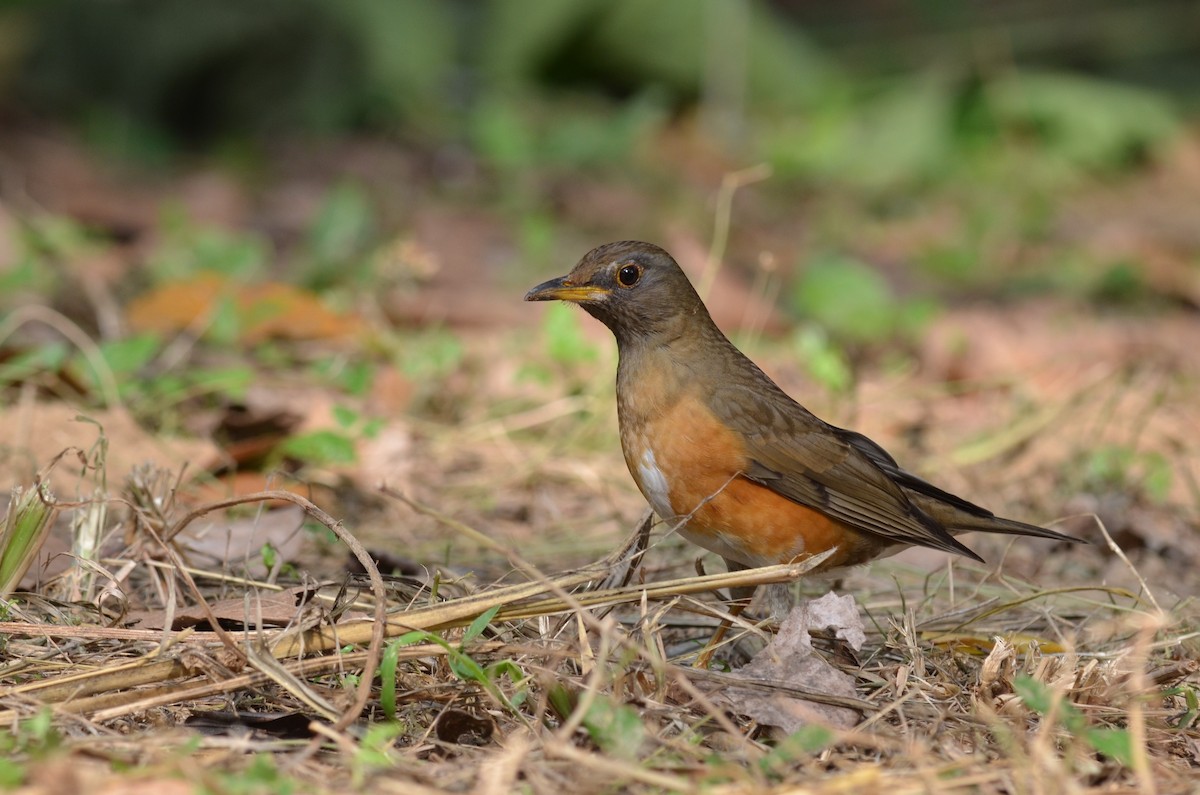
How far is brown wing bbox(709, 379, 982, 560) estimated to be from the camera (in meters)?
3.96

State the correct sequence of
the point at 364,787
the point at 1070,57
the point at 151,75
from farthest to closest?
the point at 1070,57, the point at 151,75, the point at 364,787

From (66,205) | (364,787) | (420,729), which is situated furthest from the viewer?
(66,205)

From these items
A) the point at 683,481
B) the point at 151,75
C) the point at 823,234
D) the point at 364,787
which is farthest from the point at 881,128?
the point at 364,787

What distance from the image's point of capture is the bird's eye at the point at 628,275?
4.22 meters

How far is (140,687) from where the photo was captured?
9.89ft

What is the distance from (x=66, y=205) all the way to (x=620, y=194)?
3.48 meters

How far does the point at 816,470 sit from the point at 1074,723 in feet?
4.68

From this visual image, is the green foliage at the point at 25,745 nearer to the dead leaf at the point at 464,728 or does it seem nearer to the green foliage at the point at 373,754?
the green foliage at the point at 373,754

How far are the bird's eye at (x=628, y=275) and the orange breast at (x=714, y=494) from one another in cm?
43

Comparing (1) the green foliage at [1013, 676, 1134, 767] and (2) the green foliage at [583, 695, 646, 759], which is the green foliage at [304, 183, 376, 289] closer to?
(2) the green foliage at [583, 695, 646, 759]

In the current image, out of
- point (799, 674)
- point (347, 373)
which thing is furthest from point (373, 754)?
point (347, 373)

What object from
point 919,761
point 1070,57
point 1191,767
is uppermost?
point 1070,57

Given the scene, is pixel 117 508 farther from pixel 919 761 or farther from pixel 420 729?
pixel 919 761

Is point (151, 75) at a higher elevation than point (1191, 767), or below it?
higher
